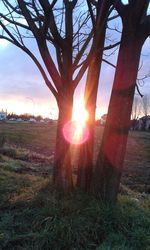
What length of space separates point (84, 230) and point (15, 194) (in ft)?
5.81

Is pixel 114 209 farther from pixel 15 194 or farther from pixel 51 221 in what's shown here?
pixel 15 194

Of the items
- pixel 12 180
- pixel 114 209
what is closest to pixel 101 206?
pixel 114 209

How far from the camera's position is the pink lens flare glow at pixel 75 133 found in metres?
5.44

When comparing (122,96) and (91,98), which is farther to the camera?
(91,98)

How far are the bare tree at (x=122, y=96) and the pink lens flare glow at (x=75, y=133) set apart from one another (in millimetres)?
754

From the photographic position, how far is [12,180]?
6363 millimetres

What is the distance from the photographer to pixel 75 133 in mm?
5375

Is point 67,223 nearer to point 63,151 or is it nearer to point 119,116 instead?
point 63,151

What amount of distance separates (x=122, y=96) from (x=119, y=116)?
0.30 m

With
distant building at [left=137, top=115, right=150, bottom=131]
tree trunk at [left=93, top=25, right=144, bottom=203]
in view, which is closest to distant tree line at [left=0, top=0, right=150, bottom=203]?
tree trunk at [left=93, top=25, right=144, bottom=203]

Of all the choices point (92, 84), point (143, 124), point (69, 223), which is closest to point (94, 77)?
point (92, 84)

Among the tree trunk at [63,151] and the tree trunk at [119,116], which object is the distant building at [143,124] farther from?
the tree trunk at [119,116]

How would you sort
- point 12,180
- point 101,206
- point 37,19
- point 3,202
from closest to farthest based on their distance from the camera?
point 101,206, point 3,202, point 37,19, point 12,180

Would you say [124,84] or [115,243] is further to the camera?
[124,84]
